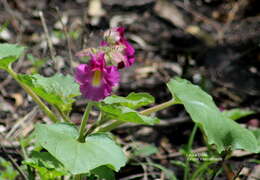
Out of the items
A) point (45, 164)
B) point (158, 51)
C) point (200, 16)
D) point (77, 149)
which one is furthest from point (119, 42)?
point (200, 16)

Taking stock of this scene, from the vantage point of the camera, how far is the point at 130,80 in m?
3.53

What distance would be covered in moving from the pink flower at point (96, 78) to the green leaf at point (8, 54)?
356mm

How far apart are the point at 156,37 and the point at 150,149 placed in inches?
64.0

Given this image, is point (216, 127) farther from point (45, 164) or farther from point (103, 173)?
point (45, 164)

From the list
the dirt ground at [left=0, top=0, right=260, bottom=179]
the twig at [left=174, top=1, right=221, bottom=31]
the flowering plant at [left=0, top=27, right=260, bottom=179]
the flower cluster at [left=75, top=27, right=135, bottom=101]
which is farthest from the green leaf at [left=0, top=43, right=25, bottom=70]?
the twig at [left=174, top=1, right=221, bottom=31]

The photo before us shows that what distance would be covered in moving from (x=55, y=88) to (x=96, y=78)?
14.0 inches

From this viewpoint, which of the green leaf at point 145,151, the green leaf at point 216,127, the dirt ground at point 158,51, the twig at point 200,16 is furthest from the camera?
the twig at point 200,16

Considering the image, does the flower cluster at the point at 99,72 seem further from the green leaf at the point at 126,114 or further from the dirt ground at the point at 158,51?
the dirt ground at the point at 158,51

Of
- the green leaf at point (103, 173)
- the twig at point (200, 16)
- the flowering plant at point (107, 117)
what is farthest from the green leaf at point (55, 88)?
the twig at point (200, 16)

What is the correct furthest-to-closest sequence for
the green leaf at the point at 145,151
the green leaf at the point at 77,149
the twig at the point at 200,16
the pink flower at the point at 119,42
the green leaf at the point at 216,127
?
the twig at the point at 200,16
the green leaf at the point at 145,151
the pink flower at the point at 119,42
the green leaf at the point at 216,127
the green leaf at the point at 77,149

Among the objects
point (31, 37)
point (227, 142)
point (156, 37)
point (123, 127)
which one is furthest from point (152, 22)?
point (227, 142)

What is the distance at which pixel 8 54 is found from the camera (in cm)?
202

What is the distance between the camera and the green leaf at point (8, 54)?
1910 millimetres

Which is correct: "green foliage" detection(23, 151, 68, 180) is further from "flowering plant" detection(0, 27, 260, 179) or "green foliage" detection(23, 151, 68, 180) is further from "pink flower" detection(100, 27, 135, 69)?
"pink flower" detection(100, 27, 135, 69)
